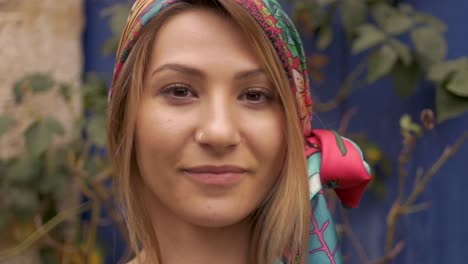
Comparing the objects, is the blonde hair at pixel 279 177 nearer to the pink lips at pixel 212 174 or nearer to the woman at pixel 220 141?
the woman at pixel 220 141

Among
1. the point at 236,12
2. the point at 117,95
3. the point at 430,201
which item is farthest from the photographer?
the point at 430,201

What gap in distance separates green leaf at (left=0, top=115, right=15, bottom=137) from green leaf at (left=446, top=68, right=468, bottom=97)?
47.1 inches

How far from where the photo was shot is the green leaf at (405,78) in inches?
75.7

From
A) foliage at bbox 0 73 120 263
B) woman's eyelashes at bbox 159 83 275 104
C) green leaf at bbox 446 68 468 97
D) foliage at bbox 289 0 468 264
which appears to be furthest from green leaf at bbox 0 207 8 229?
green leaf at bbox 446 68 468 97

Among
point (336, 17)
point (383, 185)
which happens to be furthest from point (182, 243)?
point (336, 17)

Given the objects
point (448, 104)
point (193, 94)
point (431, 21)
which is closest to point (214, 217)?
point (193, 94)

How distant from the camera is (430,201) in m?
2.03

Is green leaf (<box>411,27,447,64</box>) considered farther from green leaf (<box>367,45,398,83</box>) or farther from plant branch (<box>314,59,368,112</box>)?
plant branch (<box>314,59,368,112</box>)

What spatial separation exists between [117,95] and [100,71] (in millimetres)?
1006

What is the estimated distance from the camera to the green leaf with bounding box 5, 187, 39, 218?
6.40 feet

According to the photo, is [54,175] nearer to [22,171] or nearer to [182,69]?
[22,171]

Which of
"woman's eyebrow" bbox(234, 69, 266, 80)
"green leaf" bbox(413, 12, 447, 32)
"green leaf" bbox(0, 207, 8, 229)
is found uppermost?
→ "woman's eyebrow" bbox(234, 69, 266, 80)

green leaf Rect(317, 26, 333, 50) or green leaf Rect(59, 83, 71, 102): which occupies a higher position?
green leaf Rect(317, 26, 333, 50)

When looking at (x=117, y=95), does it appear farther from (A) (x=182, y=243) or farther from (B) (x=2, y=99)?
(B) (x=2, y=99)
